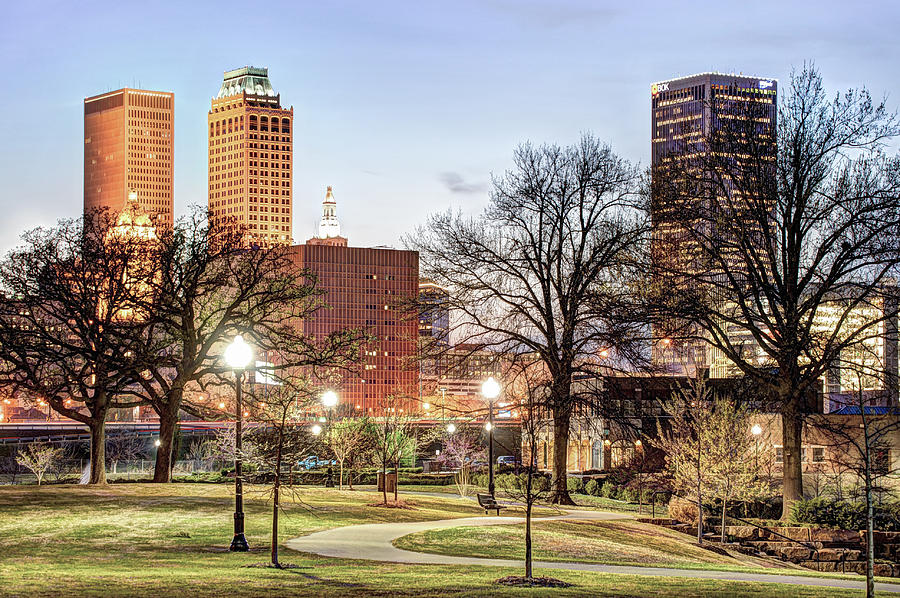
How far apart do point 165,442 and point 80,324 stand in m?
6.77

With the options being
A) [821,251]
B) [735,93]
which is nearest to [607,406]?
[821,251]

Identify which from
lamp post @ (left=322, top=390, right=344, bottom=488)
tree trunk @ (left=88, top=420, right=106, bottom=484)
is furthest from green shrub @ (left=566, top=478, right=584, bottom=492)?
tree trunk @ (left=88, top=420, right=106, bottom=484)

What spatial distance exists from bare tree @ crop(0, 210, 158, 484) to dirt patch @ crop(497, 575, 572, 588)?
2397 cm

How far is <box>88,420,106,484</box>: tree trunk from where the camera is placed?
39719mm

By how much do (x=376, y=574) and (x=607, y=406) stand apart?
81.3ft

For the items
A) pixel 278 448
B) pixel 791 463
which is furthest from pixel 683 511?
pixel 278 448

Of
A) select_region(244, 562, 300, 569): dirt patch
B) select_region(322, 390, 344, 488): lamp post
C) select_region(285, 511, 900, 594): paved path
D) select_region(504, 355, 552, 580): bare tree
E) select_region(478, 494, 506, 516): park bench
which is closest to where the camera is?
select_region(504, 355, 552, 580): bare tree

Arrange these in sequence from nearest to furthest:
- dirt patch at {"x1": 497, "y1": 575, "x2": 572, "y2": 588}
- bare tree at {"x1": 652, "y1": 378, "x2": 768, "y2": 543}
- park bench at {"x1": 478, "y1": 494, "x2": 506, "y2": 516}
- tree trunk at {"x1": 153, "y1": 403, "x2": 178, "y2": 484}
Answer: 1. dirt patch at {"x1": 497, "y1": 575, "x2": 572, "y2": 588}
2. bare tree at {"x1": 652, "y1": 378, "x2": 768, "y2": 543}
3. park bench at {"x1": 478, "y1": 494, "x2": 506, "y2": 516}
4. tree trunk at {"x1": 153, "y1": 403, "x2": 178, "y2": 484}

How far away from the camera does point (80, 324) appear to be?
3850 centimetres

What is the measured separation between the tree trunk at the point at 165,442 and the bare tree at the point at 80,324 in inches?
82.3

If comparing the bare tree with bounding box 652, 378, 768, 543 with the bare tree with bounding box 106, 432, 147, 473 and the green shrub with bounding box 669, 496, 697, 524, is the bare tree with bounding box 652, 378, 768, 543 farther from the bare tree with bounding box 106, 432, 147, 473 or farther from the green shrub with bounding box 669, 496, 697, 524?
the bare tree with bounding box 106, 432, 147, 473

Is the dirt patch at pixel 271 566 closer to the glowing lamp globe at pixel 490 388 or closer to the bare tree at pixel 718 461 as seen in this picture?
the glowing lamp globe at pixel 490 388

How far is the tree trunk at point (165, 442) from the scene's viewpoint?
41.6m

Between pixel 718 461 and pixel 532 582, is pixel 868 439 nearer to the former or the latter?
pixel 532 582
